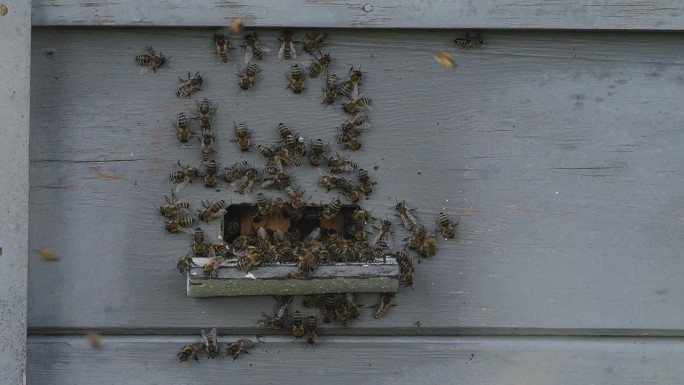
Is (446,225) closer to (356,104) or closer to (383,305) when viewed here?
(383,305)

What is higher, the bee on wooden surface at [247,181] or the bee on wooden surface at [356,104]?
the bee on wooden surface at [356,104]

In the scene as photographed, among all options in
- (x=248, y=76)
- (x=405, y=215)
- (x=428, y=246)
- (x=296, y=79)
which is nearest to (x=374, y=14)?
(x=296, y=79)

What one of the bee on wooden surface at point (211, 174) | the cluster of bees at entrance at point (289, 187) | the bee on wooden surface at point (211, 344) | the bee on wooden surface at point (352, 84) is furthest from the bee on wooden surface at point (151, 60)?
the bee on wooden surface at point (211, 344)

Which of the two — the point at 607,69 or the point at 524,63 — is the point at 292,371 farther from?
the point at 607,69

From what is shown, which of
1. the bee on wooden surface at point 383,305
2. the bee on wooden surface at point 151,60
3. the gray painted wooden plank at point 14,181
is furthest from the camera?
the bee on wooden surface at point 383,305

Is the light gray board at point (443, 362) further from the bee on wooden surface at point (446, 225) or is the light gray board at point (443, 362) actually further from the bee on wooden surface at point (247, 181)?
the bee on wooden surface at point (247, 181)

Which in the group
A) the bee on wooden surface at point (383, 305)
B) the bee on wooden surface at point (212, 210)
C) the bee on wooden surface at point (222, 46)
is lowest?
the bee on wooden surface at point (383, 305)
